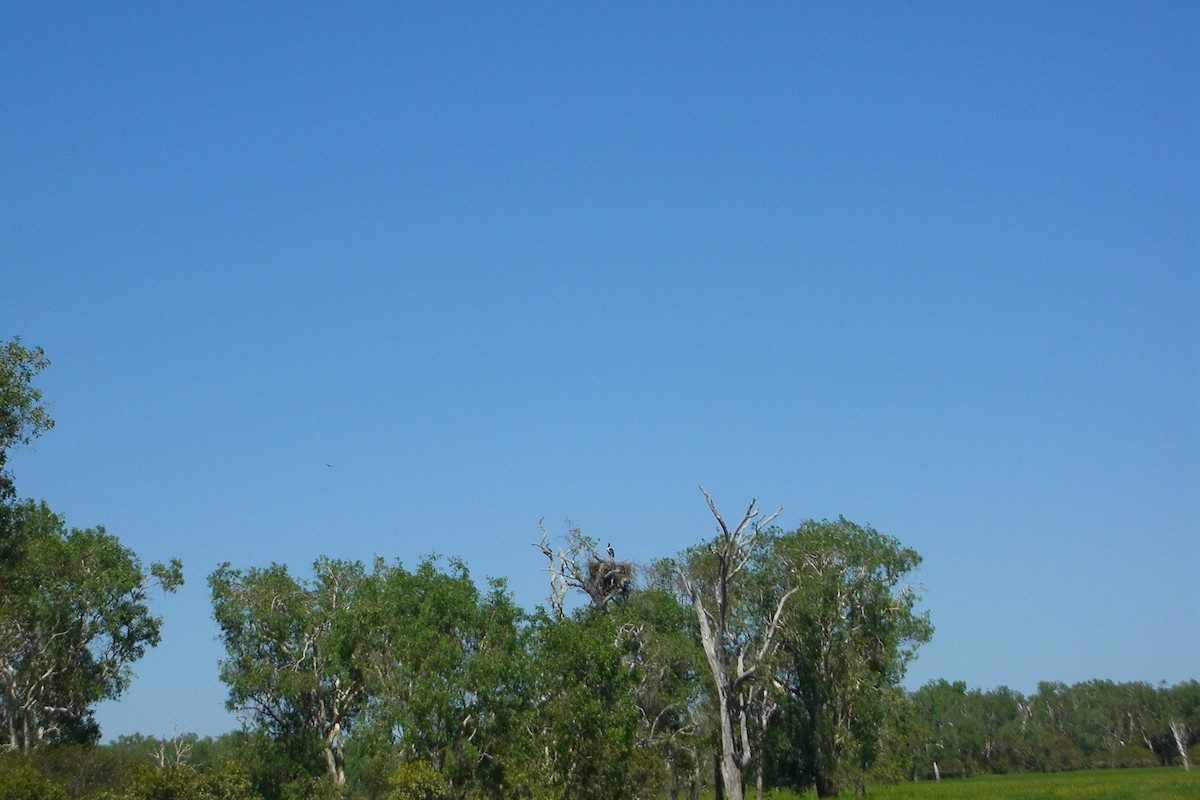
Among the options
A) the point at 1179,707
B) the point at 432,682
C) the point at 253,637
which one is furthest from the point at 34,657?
the point at 1179,707

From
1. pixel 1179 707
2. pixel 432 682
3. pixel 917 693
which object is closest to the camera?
pixel 432 682

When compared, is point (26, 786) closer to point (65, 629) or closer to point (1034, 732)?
point (65, 629)

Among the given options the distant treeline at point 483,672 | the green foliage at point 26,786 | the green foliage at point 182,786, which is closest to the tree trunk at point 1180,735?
the distant treeline at point 483,672

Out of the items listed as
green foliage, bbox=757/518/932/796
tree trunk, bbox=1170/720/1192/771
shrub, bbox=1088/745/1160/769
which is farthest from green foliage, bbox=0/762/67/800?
→ tree trunk, bbox=1170/720/1192/771

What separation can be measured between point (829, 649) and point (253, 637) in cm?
3127

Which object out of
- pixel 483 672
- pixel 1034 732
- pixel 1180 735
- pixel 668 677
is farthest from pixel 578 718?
pixel 1034 732

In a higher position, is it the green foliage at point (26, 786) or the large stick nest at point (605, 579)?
the large stick nest at point (605, 579)

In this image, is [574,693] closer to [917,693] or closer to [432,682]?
[432,682]

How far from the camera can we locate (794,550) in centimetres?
6569

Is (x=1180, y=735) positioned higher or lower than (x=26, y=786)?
higher

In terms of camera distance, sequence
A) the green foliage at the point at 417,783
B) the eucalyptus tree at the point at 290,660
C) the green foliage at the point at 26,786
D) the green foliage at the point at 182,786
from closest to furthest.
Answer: the green foliage at the point at 26,786, the green foliage at the point at 182,786, the green foliage at the point at 417,783, the eucalyptus tree at the point at 290,660

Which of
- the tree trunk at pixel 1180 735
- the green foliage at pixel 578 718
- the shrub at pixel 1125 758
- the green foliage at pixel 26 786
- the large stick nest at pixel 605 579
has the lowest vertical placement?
the green foliage at pixel 26 786

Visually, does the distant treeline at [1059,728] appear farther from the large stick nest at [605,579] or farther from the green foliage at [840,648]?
the large stick nest at [605,579]

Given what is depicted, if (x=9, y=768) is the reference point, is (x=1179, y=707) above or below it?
above
